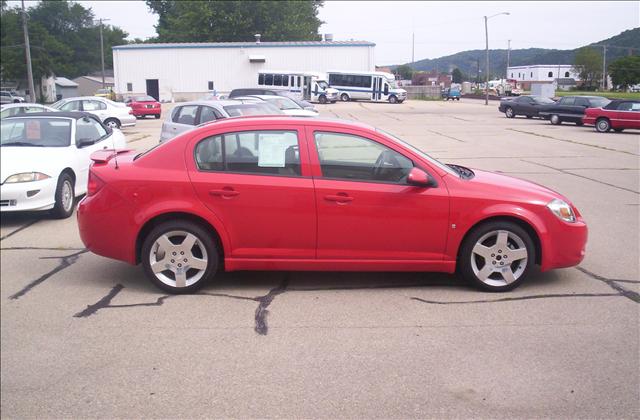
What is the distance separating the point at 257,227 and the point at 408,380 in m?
2.10

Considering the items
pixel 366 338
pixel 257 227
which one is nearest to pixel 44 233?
pixel 257 227

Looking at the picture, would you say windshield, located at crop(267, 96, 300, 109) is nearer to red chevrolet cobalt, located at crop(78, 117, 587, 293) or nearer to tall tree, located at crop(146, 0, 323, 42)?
red chevrolet cobalt, located at crop(78, 117, 587, 293)

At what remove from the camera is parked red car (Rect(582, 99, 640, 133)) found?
86.2 feet

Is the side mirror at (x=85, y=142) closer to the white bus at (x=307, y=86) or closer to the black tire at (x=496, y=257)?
the black tire at (x=496, y=257)

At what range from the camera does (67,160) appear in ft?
27.2

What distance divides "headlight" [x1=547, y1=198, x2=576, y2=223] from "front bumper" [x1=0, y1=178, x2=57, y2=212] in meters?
5.20

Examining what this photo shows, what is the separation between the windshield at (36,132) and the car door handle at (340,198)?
12.3 ft

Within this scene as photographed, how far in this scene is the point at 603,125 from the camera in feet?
88.7

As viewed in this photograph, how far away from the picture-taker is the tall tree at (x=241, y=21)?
71.7 m

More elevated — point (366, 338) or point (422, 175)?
point (422, 175)

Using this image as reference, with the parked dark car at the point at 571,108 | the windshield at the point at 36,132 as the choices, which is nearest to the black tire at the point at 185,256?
the windshield at the point at 36,132

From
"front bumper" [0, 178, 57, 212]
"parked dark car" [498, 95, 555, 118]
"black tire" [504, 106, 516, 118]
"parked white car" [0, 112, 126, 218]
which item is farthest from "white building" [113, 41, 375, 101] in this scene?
"front bumper" [0, 178, 57, 212]

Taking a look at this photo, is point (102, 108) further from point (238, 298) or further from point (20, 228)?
point (238, 298)

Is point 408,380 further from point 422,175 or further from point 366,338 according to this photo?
point 422,175
